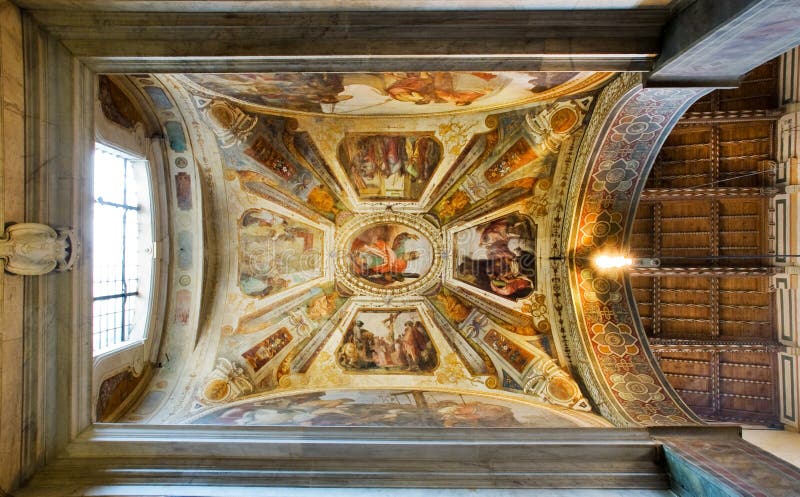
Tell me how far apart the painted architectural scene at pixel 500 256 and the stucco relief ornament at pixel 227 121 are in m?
4.87

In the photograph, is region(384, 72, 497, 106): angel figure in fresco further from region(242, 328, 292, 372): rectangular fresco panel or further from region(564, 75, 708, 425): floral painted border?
region(242, 328, 292, 372): rectangular fresco panel

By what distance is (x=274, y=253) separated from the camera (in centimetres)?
976

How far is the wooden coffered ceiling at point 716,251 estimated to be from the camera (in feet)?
29.3

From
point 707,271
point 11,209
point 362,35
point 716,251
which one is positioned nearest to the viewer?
point 11,209

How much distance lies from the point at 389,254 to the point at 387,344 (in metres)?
2.01

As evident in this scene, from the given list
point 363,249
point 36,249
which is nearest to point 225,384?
point 363,249

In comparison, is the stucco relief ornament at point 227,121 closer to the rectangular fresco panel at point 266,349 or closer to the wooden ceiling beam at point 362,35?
the wooden ceiling beam at point 362,35

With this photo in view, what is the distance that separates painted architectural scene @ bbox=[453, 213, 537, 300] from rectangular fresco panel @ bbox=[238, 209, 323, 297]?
3.25 metres

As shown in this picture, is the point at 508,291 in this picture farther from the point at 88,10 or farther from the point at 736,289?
the point at 88,10

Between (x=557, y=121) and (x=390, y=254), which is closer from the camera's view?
(x=557, y=121)

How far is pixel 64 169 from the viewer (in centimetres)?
541

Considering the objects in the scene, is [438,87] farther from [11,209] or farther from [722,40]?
[11,209]

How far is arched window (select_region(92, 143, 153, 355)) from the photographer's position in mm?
7523

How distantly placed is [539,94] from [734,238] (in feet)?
18.2
